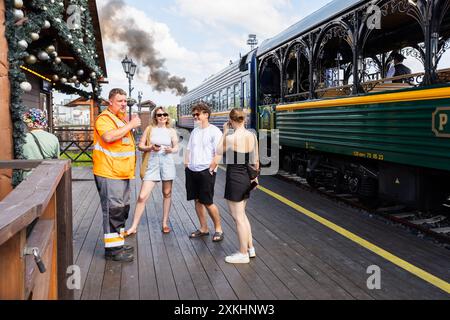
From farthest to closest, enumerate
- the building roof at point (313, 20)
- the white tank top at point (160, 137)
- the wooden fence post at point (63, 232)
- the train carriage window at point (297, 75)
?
the train carriage window at point (297, 75)
the building roof at point (313, 20)
the white tank top at point (160, 137)
the wooden fence post at point (63, 232)

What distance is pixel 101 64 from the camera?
18.6 m

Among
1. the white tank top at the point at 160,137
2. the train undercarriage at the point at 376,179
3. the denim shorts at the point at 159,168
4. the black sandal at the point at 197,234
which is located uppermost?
the white tank top at the point at 160,137

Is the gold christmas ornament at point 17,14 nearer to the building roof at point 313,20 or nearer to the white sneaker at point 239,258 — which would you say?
the white sneaker at point 239,258

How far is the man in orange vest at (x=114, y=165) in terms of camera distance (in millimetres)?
4367

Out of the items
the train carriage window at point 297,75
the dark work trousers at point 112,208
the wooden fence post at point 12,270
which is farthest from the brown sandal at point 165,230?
the train carriage window at point 297,75

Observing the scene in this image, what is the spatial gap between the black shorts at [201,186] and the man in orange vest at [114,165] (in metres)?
0.95

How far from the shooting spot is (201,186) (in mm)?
5277

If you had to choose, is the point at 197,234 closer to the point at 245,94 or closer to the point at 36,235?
the point at 36,235

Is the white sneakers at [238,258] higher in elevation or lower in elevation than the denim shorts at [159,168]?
lower

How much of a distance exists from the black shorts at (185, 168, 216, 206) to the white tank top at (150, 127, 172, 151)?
49 cm

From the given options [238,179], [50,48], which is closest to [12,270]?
[238,179]

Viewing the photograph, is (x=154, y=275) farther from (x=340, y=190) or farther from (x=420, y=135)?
(x=340, y=190)

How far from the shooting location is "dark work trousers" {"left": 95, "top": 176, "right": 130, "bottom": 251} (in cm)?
443
